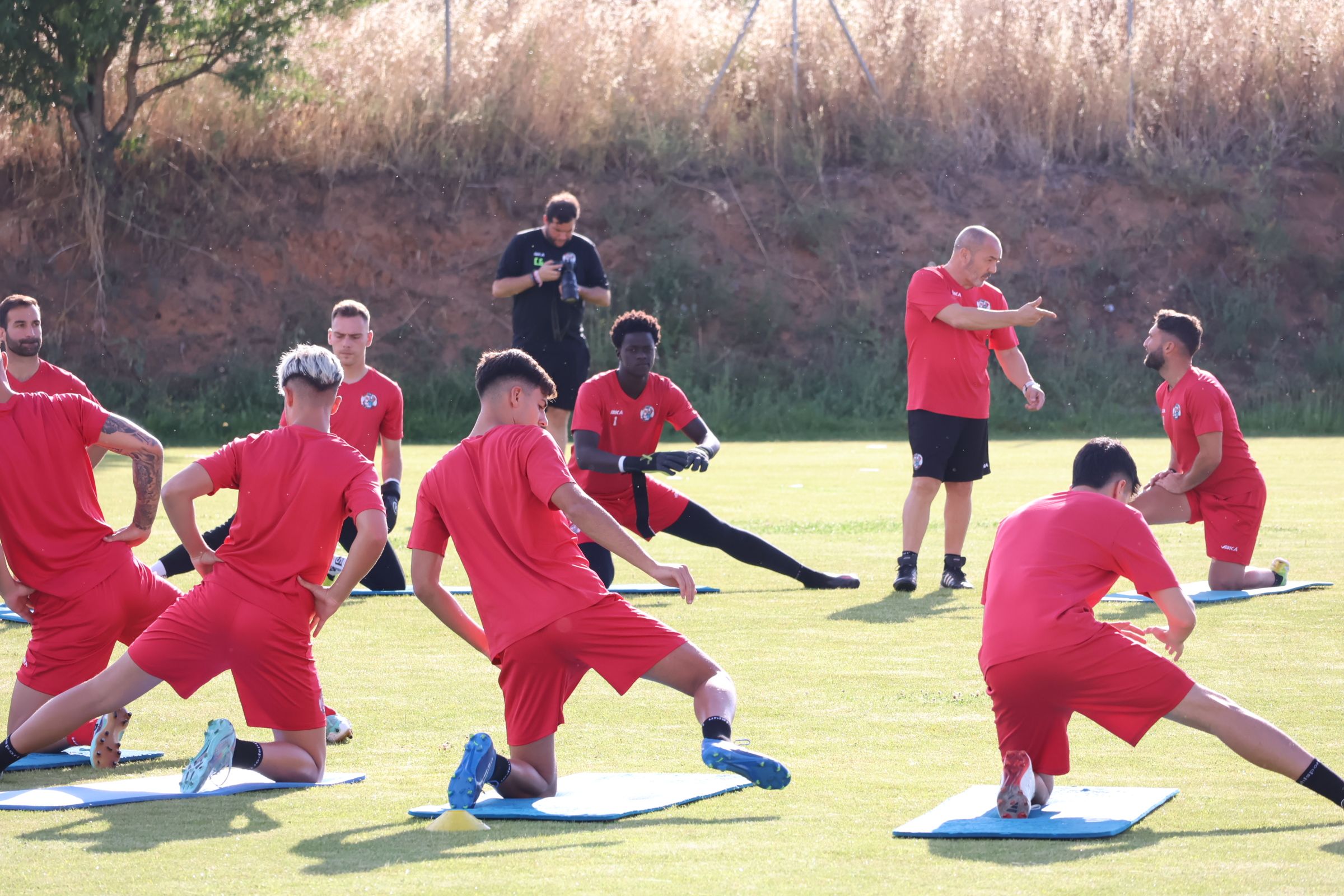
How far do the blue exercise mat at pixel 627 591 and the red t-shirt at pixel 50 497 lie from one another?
387cm

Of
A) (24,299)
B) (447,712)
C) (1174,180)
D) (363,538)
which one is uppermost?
(1174,180)

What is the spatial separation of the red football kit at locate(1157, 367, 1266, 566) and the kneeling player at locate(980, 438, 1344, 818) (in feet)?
16.0

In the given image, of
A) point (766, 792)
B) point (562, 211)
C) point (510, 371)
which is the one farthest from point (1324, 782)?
point (562, 211)

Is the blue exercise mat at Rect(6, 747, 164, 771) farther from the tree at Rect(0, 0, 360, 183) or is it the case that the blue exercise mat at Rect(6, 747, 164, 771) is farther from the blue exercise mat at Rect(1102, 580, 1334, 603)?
the tree at Rect(0, 0, 360, 183)

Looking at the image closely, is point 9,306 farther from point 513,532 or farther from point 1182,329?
point 1182,329

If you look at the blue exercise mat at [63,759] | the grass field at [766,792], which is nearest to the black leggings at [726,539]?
the grass field at [766,792]

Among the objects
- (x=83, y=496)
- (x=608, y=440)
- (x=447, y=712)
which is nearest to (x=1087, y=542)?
(x=447, y=712)

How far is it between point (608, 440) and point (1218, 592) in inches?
136

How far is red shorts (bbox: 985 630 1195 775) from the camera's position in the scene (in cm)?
527

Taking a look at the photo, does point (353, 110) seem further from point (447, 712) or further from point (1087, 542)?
point (1087, 542)

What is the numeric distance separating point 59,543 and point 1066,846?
3659 mm

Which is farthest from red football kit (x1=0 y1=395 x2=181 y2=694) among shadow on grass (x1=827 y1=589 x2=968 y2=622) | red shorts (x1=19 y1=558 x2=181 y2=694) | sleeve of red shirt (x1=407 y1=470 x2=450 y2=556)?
shadow on grass (x1=827 y1=589 x2=968 y2=622)

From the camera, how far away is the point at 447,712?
23.2ft

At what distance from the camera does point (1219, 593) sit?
1004 cm
